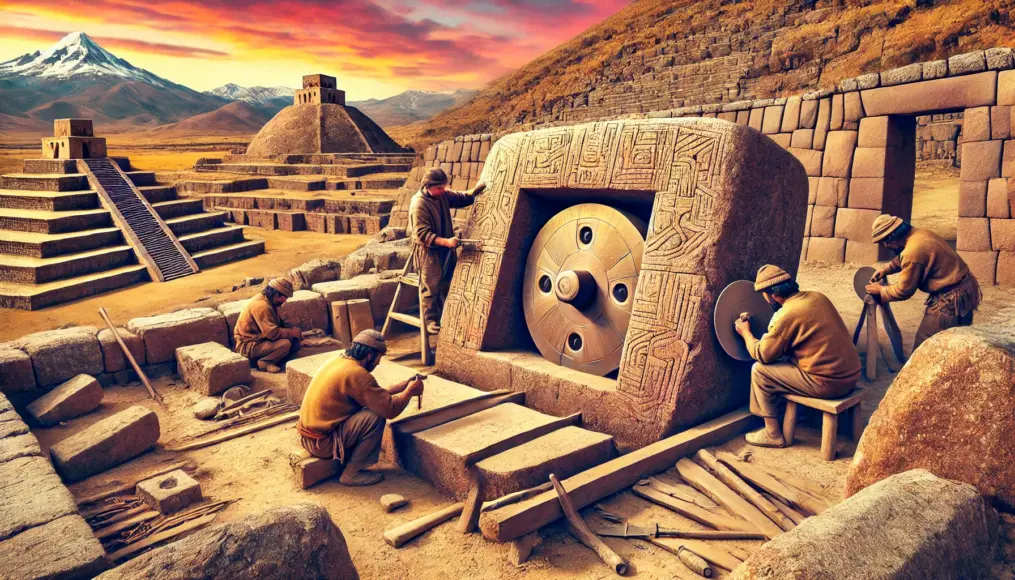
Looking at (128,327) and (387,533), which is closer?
(387,533)

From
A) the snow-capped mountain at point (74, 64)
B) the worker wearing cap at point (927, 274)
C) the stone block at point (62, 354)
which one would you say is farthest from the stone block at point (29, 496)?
the snow-capped mountain at point (74, 64)

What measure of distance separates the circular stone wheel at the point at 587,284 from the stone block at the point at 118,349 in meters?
4.31

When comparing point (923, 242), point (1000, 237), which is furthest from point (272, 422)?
point (1000, 237)

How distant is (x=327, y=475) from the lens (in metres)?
4.82

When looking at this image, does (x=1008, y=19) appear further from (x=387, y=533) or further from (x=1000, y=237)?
(x=387, y=533)

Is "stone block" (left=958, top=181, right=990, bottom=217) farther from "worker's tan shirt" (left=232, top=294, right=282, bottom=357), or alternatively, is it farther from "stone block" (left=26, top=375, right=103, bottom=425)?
"stone block" (left=26, top=375, right=103, bottom=425)

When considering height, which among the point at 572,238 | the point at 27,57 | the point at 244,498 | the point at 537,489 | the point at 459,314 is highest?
the point at 27,57

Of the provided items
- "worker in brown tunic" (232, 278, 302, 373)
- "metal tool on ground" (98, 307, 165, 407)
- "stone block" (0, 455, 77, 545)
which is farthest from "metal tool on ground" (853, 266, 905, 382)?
"metal tool on ground" (98, 307, 165, 407)

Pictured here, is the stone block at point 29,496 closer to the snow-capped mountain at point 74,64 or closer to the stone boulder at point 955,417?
the stone boulder at point 955,417

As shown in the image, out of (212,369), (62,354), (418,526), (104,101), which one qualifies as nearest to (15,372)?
(62,354)

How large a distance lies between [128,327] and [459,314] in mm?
3795

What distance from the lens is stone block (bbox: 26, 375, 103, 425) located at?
5930 mm

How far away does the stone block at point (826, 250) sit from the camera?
9.62 m

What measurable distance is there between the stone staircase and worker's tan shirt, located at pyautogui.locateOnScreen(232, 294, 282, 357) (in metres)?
5.41
